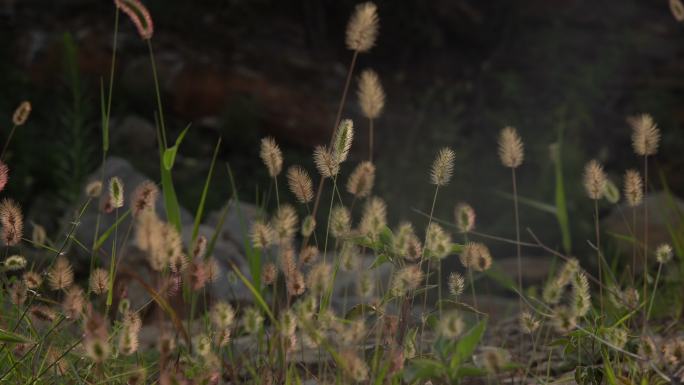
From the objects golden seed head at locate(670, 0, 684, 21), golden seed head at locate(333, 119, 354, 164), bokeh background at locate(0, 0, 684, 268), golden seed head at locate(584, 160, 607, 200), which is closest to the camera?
golden seed head at locate(333, 119, 354, 164)

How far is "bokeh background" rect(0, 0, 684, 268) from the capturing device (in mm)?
6035

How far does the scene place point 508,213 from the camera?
565cm

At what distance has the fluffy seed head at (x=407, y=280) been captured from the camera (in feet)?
4.98

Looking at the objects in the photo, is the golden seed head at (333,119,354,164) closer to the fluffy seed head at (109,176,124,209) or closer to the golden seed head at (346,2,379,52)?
the golden seed head at (346,2,379,52)

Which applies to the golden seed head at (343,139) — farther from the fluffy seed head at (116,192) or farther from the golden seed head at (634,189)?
the golden seed head at (634,189)

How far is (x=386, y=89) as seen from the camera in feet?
25.2

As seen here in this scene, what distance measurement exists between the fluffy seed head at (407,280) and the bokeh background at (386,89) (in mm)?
3735

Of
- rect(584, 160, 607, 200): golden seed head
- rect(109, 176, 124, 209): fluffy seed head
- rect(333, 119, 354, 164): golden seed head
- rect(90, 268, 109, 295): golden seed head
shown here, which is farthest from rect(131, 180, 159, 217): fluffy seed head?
rect(584, 160, 607, 200): golden seed head

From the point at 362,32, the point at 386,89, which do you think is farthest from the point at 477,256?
the point at 386,89

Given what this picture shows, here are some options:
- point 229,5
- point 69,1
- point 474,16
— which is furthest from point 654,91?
point 69,1

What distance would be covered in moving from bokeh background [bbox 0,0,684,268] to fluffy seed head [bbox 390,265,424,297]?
12.3ft

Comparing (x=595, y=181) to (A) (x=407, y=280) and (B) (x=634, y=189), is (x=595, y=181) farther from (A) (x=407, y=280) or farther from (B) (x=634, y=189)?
(A) (x=407, y=280)

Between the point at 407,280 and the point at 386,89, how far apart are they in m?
6.30

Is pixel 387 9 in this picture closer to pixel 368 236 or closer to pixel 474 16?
pixel 474 16
